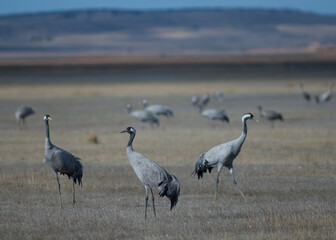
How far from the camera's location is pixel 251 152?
55.7 ft

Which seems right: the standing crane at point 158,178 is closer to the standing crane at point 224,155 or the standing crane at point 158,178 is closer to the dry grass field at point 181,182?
the dry grass field at point 181,182

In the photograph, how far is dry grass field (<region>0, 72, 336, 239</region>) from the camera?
8.99 m

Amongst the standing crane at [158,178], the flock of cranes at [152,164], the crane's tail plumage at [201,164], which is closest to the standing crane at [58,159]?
the flock of cranes at [152,164]

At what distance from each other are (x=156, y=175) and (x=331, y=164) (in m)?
6.55

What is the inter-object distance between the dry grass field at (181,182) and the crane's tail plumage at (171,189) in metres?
0.33

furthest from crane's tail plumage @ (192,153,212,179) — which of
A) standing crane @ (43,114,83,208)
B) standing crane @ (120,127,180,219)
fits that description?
standing crane @ (43,114,83,208)

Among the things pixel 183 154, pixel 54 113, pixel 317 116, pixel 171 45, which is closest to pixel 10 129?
pixel 54 113

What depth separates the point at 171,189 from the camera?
9414 mm

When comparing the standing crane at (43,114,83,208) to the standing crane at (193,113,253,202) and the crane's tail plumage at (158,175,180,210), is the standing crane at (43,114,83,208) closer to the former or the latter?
the crane's tail plumage at (158,175,180,210)

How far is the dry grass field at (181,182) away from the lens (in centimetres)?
899

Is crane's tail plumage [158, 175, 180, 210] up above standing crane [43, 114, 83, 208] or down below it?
below

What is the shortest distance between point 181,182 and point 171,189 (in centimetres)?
337

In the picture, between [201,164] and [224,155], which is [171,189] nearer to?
[224,155]

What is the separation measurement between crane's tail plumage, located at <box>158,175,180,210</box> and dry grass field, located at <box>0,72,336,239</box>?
327 mm
